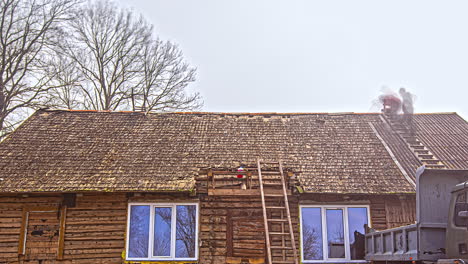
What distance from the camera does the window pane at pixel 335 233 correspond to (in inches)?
494

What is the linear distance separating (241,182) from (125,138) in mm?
4757

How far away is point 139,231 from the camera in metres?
12.7

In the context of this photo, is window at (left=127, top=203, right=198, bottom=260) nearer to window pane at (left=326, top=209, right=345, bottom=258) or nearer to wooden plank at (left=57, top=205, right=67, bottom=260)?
wooden plank at (left=57, top=205, right=67, bottom=260)

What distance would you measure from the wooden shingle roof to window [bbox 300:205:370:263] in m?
0.75

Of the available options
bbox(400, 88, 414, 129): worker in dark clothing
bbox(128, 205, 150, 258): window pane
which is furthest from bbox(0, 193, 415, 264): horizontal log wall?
bbox(400, 88, 414, 129): worker in dark clothing

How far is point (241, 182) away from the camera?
42.0ft

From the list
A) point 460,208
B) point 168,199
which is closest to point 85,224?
point 168,199

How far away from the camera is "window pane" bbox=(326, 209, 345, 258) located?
12555mm

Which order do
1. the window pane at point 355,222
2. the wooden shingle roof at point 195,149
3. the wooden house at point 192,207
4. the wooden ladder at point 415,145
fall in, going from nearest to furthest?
the wooden house at point 192,207 < the window pane at point 355,222 < the wooden shingle roof at point 195,149 < the wooden ladder at point 415,145

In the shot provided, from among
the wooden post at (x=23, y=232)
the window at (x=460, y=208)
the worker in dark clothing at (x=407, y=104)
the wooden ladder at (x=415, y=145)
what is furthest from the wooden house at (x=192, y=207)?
the window at (x=460, y=208)

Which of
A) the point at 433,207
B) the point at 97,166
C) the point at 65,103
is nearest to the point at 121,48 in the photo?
the point at 65,103

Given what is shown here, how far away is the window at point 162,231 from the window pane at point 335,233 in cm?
366

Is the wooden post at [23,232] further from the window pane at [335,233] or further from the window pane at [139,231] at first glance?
the window pane at [335,233]

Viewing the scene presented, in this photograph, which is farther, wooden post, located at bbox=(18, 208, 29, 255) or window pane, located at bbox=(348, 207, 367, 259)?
window pane, located at bbox=(348, 207, 367, 259)
